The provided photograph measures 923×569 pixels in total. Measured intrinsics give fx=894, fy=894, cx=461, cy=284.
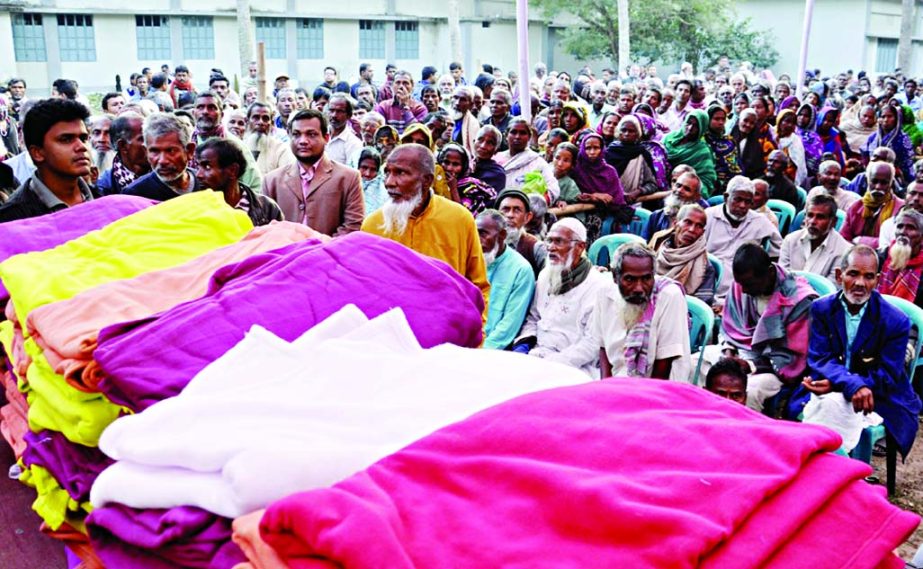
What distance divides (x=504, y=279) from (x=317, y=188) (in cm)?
115

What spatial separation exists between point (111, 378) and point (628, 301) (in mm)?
3159

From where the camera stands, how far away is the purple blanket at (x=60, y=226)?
1982 mm

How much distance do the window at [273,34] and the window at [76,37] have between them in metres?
4.80

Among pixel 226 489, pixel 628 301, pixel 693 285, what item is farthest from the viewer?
pixel 693 285

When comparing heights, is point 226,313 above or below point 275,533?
above

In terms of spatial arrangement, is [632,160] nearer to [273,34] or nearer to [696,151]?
[696,151]

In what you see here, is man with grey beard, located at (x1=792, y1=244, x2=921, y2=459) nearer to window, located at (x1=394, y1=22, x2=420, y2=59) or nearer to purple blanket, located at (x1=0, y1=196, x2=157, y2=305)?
purple blanket, located at (x1=0, y1=196, x2=157, y2=305)

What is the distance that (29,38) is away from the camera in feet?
76.1

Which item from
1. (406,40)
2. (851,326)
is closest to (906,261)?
(851,326)

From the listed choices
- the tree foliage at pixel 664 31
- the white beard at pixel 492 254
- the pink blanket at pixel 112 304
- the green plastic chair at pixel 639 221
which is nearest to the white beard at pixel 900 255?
the green plastic chair at pixel 639 221

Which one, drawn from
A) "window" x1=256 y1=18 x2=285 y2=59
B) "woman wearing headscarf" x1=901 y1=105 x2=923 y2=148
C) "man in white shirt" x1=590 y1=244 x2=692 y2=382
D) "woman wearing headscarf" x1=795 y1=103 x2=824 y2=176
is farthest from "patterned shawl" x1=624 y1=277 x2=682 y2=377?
"window" x1=256 y1=18 x2=285 y2=59

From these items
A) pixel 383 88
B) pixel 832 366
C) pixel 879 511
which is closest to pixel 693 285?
pixel 832 366

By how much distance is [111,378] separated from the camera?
140 centimetres

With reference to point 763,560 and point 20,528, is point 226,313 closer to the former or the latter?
point 763,560
